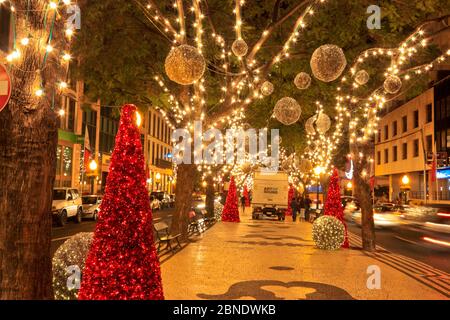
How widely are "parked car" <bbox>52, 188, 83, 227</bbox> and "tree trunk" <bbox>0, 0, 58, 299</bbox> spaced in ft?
56.8

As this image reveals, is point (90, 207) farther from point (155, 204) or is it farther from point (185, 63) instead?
point (185, 63)

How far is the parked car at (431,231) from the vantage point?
63.6 ft

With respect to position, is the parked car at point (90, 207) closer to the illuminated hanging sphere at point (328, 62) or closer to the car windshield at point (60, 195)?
the car windshield at point (60, 195)

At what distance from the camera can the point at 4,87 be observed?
15.5ft

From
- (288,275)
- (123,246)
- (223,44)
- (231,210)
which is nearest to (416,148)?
(231,210)

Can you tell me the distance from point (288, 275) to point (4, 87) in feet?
23.8

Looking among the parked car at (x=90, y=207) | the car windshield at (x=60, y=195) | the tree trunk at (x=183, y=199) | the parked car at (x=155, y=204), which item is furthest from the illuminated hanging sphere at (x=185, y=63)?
the parked car at (x=155, y=204)

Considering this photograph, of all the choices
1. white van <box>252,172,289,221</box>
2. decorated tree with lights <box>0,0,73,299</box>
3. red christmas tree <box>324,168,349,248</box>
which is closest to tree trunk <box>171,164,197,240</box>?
red christmas tree <box>324,168,349,248</box>

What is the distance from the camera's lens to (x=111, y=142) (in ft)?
165

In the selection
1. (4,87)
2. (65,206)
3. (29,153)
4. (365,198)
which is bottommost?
(65,206)

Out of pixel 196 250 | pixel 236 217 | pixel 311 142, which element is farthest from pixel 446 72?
pixel 196 250

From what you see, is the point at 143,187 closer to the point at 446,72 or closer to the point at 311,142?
the point at 311,142

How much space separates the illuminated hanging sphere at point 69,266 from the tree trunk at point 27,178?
1535 mm
